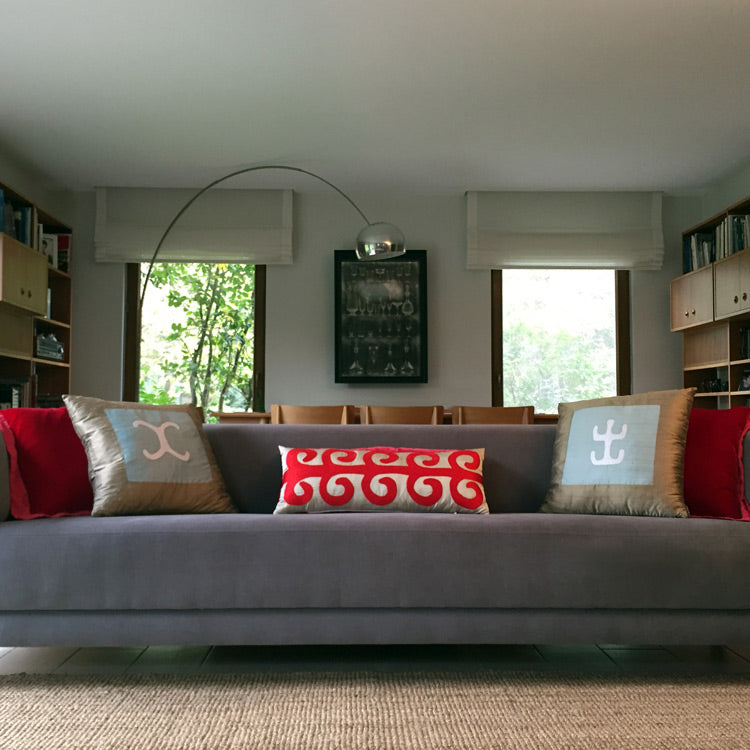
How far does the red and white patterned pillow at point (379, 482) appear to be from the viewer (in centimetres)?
249

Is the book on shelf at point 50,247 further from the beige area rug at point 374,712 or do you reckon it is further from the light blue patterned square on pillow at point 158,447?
the beige area rug at point 374,712

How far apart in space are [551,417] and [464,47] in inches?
112

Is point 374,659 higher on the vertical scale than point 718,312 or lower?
lower

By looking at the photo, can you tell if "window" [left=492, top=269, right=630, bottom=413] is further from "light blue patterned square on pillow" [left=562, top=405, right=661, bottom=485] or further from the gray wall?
"light blue patterned square on pillow" [left=562, top=405, right=661, bottom=485]

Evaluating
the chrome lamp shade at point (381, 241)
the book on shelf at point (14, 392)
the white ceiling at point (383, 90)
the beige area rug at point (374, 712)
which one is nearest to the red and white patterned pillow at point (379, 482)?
the beige area rug at point (374, 712)

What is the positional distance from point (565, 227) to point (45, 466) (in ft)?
18.8

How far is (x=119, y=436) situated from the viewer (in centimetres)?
253

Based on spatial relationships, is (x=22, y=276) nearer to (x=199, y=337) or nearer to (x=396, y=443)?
(x=199, y=337)

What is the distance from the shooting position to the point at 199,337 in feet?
23.9

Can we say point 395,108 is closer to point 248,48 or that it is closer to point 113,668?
point 248,48

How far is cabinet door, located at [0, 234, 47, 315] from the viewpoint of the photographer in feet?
17.1

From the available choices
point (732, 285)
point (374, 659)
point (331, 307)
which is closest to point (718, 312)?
point (732, 285)

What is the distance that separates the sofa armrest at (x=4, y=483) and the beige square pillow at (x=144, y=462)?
0.75 ft

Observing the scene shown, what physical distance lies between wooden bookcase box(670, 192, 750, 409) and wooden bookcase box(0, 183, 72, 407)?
5017 mm
